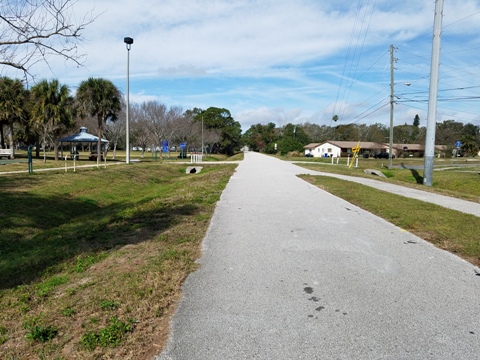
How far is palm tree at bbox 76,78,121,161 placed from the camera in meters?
37.1

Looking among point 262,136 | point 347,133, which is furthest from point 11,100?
point 262,136

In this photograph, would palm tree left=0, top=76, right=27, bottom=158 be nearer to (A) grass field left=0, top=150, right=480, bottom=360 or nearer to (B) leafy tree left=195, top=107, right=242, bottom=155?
(A) grass field left=0, top=150, right=480, bottom=360

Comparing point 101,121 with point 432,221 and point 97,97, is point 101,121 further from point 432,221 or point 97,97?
point 432,221

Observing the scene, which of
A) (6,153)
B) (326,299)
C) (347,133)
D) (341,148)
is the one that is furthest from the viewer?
(347,133)

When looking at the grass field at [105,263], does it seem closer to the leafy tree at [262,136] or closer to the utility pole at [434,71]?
the utility pole at [434,71]

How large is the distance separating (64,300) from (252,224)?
14.7ft

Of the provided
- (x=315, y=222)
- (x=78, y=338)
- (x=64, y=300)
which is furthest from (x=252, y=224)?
(x=78, y=338)

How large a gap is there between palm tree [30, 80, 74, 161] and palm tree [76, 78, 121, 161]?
4.71 ft

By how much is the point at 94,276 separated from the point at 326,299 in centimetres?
297

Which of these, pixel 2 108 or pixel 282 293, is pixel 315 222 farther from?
pixel 2 108

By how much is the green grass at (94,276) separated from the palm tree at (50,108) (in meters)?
26.4

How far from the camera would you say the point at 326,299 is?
3.97 meters

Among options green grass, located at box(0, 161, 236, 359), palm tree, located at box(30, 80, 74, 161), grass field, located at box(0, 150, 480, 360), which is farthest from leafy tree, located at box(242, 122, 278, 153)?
green grass, located at box(0, 161, 236, 359)

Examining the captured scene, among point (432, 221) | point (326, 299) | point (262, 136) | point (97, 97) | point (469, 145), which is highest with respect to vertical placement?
point (262, 136)
